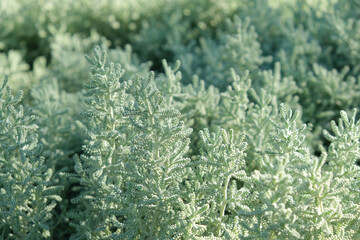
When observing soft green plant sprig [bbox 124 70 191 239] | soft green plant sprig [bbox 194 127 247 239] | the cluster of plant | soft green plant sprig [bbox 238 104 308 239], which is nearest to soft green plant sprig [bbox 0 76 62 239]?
the cluster of plant

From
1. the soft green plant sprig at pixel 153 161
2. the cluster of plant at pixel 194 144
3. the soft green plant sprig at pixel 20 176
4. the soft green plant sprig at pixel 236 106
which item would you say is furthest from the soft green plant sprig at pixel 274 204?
the soft green plant sprig at pixel 20 176

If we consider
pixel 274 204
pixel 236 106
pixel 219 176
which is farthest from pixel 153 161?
pixel 236 106

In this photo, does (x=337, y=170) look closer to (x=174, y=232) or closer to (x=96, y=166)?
(x=174, y=232)

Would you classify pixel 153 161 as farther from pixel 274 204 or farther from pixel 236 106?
pixel 236 106

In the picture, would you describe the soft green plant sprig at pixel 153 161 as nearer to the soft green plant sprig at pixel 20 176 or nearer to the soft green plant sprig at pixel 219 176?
the soft green plant sprig at pixel 219 176

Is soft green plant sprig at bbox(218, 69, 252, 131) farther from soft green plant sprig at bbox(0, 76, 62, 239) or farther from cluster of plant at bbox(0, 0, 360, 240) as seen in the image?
soft green plant sprig at bbox(0, 76, 62, 239)

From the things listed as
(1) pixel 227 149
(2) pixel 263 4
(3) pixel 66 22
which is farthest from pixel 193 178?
(3) pixel 66 22

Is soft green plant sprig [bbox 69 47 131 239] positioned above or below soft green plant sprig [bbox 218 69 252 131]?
below
